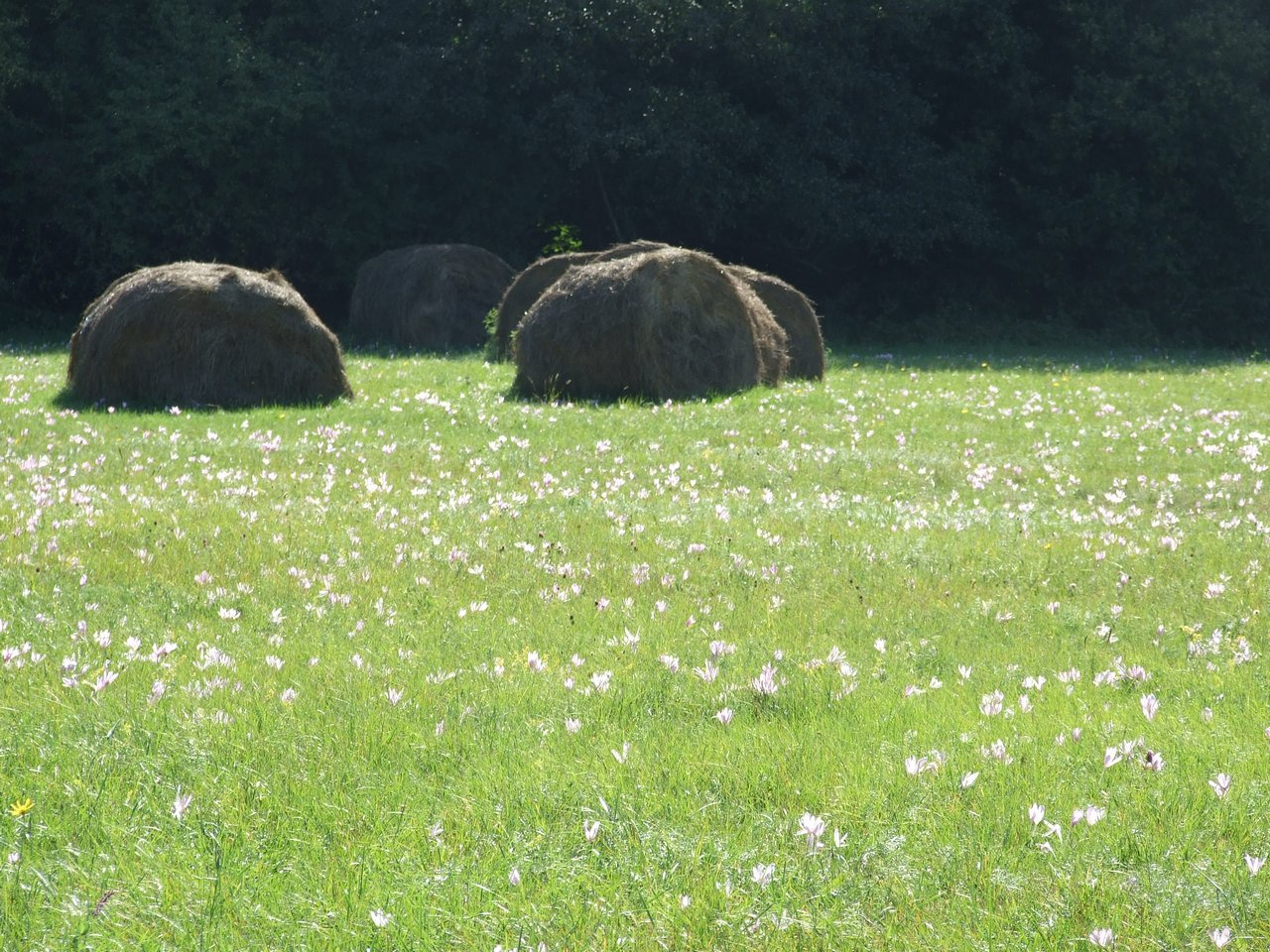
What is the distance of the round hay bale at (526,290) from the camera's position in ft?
73.0

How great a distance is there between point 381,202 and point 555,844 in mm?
29978

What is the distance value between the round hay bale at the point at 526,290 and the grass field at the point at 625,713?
12.0 metres

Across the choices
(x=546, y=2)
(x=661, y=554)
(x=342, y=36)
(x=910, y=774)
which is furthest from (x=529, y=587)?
(x=342, y=36)

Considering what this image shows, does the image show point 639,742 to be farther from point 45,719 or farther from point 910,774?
point 45,719

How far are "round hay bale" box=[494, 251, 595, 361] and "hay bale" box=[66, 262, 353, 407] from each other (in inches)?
254

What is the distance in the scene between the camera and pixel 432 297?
87.9 feet

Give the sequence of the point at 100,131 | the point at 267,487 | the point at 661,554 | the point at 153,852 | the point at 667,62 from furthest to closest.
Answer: the point at 667,62, the point at 100,131, the point at 267,487, the point at 661,554, the point at 153,852

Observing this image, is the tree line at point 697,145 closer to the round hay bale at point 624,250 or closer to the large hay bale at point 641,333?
the round hay bale at point 624,250

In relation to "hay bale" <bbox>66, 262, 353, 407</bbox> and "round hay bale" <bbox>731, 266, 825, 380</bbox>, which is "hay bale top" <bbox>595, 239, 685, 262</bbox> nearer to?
"round hay bale" <bbox>731, 266, 825, 380</bbox>

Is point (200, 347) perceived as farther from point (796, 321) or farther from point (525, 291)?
point (796, 321)

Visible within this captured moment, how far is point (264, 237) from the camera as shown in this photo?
3125cm

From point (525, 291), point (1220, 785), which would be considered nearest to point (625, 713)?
point (1220, 785)

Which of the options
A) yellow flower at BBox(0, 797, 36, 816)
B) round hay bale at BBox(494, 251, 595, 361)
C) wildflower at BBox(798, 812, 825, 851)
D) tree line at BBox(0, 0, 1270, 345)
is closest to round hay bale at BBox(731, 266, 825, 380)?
round hay bale at BBox(494, 251, 595, 361)

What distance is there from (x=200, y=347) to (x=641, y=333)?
5.26 metres
